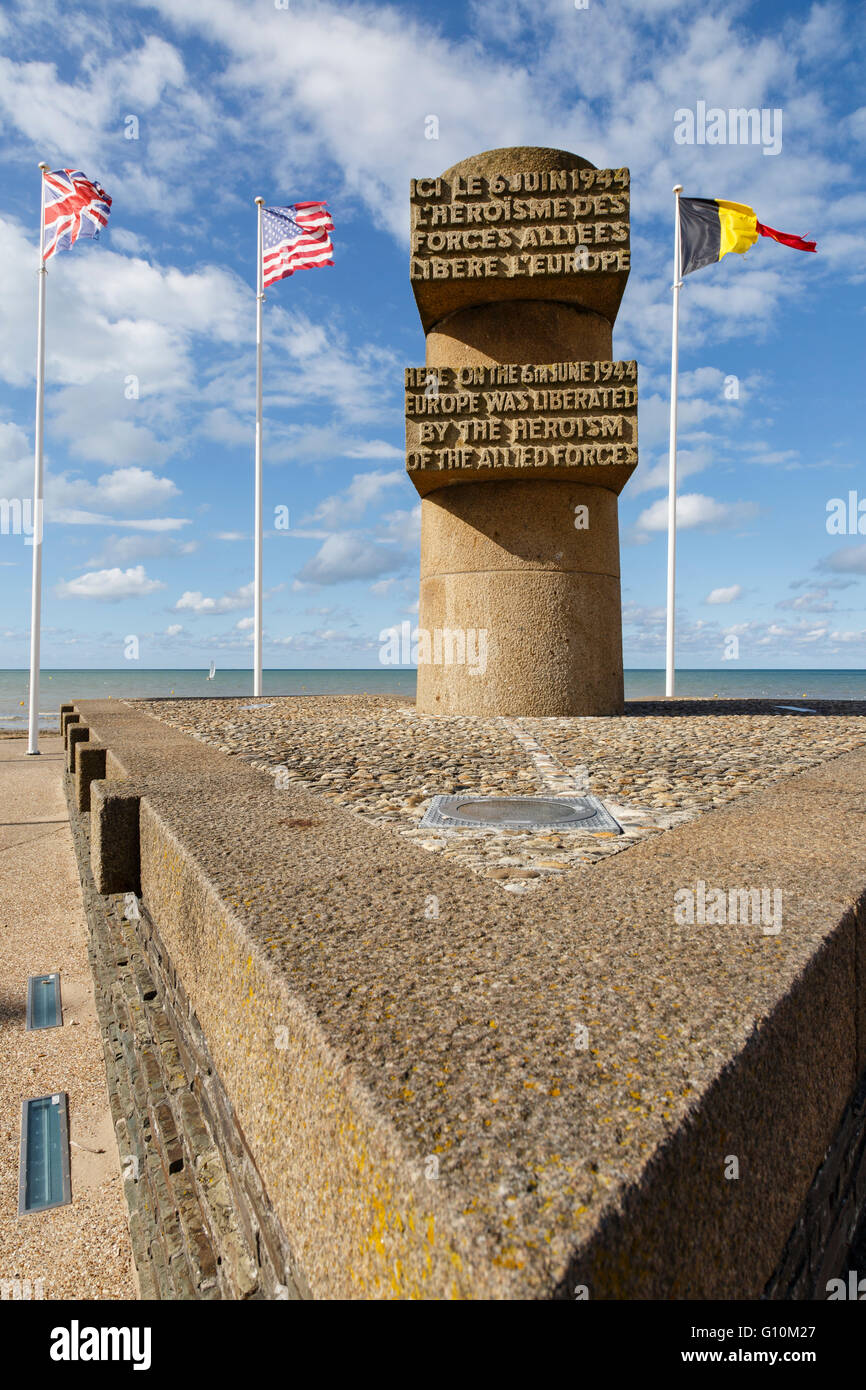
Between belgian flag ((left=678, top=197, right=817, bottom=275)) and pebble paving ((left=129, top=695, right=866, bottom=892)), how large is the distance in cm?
952

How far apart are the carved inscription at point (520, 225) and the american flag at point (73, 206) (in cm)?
781

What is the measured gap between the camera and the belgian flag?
1431 cm

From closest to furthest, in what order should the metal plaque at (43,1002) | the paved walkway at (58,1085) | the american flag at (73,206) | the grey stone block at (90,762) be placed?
the paved walkway at (58,1085)
the metal plaque at (43,1002)
the grey stone block at (90,762)
the american flag at (73,206)

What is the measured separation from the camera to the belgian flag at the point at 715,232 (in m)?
14.3

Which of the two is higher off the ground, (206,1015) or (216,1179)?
(206,1015)

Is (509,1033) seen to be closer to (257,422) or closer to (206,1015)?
(206,1015)

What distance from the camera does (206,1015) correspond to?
6.97 ft

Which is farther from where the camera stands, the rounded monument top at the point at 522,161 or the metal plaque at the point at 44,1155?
the rounded monument top at the point at 522,161

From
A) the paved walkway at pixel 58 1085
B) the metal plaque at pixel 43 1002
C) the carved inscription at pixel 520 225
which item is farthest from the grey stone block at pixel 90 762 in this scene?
the carved inscription at pixel 520 225

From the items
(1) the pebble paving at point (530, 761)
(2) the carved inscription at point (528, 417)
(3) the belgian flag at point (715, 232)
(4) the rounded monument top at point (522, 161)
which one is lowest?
(1) the pebble paving at point (530, 761)

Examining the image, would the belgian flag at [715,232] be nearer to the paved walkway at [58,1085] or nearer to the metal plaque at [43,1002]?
the paved walkway at [58,1085]
